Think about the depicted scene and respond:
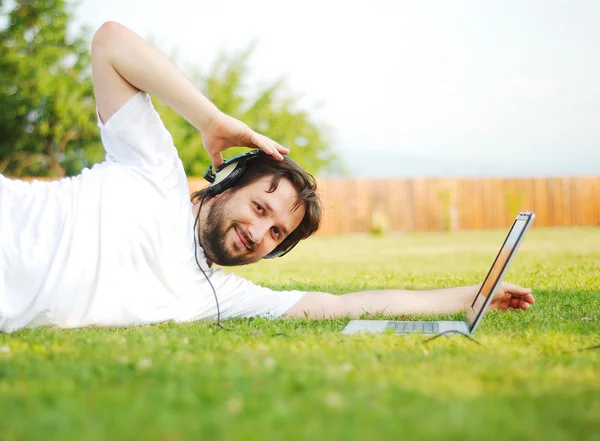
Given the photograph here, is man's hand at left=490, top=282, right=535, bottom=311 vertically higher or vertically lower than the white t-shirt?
lower

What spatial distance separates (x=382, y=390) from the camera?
2.03 meters

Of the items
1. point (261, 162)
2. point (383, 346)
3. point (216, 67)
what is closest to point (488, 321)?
point (383, 346)

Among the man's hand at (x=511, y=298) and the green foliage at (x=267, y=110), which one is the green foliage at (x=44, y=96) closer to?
the green foliage at (x=267, y=110)

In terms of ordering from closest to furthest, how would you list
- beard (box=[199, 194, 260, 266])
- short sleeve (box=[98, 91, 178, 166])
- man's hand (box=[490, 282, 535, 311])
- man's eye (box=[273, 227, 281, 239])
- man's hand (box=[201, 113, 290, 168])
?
man's hand (box=[201, 113, 290, 168]), short sleeve (box=[98, 91, 178, 166]), beard (box=[199, 194, 260, 266]), man's eye (box=[273, 227, 281, 239]), man's hand (box=[490, 282, 535, 311])

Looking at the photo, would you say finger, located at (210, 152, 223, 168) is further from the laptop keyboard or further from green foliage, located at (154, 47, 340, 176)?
green foliage, located at (154, 47, 340, 176)

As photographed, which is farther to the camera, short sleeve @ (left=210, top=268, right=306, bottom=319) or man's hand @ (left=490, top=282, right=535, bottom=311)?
man's hand @ (left=490, top=282, right=535, bottom=311)

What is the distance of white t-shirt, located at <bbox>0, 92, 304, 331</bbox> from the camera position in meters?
3.23

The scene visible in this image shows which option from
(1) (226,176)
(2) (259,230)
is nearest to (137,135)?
(1) (226,176)

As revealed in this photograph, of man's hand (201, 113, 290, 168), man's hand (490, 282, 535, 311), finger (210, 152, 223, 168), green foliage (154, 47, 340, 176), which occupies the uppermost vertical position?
green foliage (154, 47, 340, 176)

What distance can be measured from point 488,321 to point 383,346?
1.10 meters

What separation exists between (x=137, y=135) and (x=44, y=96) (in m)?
24.4

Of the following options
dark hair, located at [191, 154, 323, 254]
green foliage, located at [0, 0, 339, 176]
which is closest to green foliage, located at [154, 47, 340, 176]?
green foliage, located at [0, 0, 339, 176]

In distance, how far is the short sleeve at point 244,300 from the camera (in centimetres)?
382

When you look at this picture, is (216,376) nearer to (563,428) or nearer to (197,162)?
(563,428)
